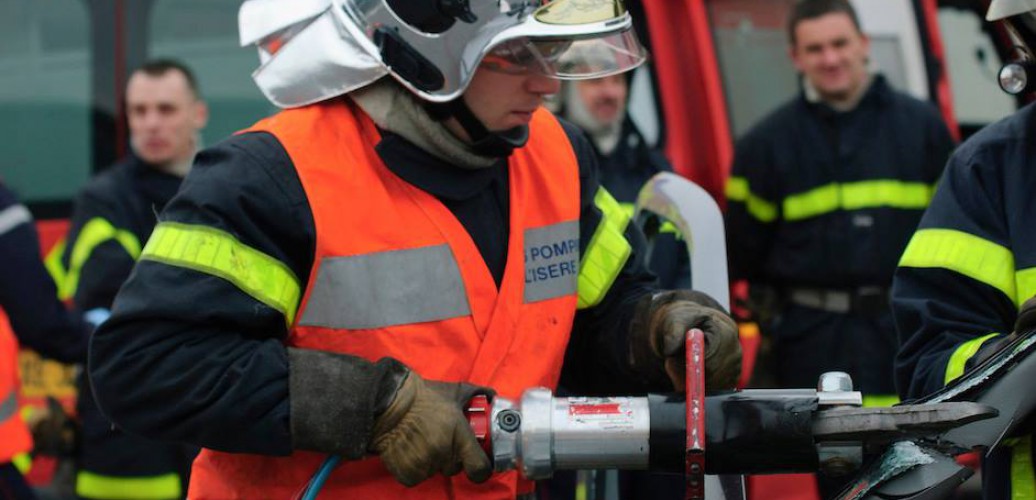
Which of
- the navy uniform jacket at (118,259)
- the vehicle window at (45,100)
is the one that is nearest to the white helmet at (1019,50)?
the navy uniform jacket at (118,259)

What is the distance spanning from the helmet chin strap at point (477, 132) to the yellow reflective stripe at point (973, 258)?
0.73m

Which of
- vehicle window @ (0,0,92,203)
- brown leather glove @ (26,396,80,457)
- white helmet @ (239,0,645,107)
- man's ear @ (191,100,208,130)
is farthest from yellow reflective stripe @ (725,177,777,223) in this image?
white helmet @ (239,0,645,107)

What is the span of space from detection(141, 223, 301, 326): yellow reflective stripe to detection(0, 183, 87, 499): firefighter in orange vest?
1778 mm

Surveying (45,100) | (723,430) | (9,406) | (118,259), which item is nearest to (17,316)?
(9,406)

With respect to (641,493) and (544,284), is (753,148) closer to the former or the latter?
(641,493)

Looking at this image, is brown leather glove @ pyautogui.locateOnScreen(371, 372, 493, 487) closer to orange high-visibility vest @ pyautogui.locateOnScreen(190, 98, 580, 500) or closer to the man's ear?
orange high-visibility vest @ pyautogui.locateOnScreen(190, 98, 580, 500)

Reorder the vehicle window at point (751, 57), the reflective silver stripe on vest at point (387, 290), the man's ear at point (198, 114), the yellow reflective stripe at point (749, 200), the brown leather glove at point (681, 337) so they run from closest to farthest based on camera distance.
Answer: the reflective silver stripe on vest at point (387, 290), the brown leather glove at point (681, 337), the yellow reflective stripe at point (749, 200), the man's ear at point (198, 114), the vehicle window at point (751, 57)

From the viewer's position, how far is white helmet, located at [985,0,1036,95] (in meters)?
2.92

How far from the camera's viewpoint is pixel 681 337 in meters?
2.99

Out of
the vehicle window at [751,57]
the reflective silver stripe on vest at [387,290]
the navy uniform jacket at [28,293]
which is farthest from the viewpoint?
the vehicle window at [751,57]

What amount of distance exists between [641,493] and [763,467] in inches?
93.8

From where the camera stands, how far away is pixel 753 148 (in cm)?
619

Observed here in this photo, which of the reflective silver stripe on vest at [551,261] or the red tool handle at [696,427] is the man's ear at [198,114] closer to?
the reflective silver stripe on vest at [551,261]

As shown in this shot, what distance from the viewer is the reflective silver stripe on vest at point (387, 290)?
286 centimetres
